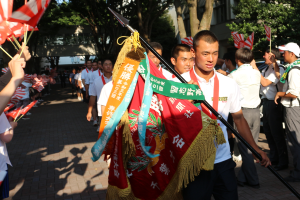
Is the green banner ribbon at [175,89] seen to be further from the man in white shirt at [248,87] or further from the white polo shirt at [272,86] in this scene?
the white polo shirt at [272,86]

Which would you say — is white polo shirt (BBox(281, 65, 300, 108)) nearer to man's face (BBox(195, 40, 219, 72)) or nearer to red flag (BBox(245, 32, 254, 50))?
red flag (BBox(245, 32, 254, 50))

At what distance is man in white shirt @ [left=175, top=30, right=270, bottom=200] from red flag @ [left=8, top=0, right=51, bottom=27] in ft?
4.71

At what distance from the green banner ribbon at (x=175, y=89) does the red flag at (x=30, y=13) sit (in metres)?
1.04

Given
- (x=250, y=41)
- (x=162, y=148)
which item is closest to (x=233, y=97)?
(x=162, y=148)

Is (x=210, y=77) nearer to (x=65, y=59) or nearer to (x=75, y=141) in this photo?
(x=75, y=141)

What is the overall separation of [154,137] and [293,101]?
3040mm

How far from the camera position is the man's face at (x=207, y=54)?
9.12ft

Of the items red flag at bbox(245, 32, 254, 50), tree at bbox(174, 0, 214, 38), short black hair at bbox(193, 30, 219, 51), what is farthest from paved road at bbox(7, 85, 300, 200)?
tree at bbox(174, 0, 214, 38)

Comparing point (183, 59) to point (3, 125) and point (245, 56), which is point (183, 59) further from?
point (3, 125)

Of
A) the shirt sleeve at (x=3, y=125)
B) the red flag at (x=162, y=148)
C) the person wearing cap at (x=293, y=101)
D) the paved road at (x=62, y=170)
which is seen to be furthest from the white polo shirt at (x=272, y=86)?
the shirt sleeve at (x=3, y=125)

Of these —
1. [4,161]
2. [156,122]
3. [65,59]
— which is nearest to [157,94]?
[156,122]

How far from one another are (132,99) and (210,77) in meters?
0.78

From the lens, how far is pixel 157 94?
2715mm

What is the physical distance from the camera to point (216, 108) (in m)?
2.79
